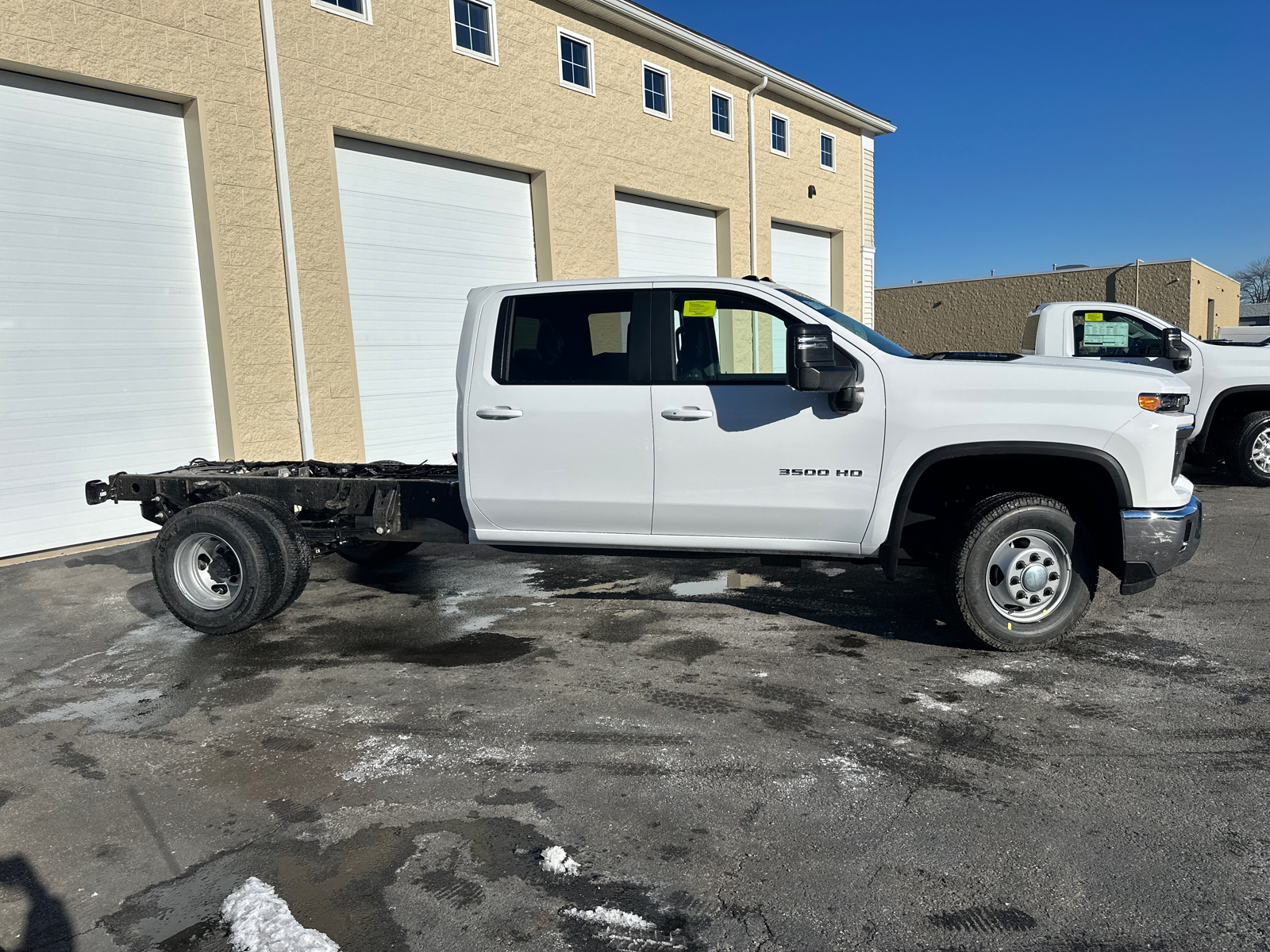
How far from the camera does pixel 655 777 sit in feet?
11.5

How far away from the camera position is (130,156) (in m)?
8.84

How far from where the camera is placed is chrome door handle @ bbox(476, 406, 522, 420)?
16.8 feet

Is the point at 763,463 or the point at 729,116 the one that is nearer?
the point at 763,463

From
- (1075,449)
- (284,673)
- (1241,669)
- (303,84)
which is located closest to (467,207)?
(303,84)

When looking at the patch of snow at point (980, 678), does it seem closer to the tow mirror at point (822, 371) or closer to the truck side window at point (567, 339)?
Result: the tow mirror at point (822, 371)

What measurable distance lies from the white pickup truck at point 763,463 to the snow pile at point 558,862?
7.72 ft

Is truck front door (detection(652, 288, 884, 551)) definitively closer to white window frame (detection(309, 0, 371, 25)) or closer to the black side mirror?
the black side mirror

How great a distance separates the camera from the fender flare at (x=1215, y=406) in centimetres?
930

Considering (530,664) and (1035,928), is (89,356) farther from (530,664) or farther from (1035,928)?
(1035,928)

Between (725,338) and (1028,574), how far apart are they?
210 cm

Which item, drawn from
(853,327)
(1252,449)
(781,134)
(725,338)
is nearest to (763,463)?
(725,338)

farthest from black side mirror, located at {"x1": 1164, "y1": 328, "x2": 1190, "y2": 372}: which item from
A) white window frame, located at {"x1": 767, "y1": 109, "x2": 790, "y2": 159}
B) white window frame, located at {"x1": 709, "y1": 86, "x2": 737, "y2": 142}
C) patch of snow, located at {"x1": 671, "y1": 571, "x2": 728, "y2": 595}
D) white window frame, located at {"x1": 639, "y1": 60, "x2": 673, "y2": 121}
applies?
white window frame, located at {"x1": 767, "y1": 109, "x2": 790, "y2": 159}

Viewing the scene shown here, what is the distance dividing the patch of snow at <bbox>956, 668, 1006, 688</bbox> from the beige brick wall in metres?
8.06

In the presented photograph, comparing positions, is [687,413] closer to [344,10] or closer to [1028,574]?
[1028,574]
